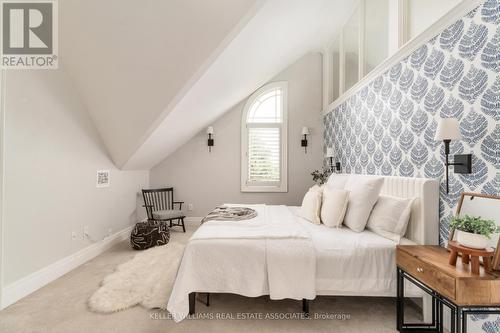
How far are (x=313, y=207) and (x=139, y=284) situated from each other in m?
1.96

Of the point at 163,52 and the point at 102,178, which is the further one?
the point at 102,178

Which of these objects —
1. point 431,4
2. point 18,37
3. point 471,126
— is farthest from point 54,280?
point 431,4

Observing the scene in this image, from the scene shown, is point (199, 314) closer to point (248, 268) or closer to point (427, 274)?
point (248, 268)

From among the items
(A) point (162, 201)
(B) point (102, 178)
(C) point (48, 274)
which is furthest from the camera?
(A) point (162, 201)

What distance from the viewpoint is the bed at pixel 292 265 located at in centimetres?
189

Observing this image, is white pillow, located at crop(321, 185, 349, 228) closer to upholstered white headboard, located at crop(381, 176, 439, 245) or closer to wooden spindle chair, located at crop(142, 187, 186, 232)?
upholstered white headboard, located at crop(381, 176, 439, 245)

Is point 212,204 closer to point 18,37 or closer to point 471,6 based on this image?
point 18,37

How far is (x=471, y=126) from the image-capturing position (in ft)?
5.46

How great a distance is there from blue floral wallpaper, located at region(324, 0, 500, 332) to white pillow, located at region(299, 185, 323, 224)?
0.78 metres

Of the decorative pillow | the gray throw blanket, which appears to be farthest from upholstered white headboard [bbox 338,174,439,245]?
the gray throw blanket

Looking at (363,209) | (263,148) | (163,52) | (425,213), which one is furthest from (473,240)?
(263,148)

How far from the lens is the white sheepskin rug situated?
208cm

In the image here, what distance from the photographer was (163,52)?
2.44 meters

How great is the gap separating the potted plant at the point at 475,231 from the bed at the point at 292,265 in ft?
2.13
